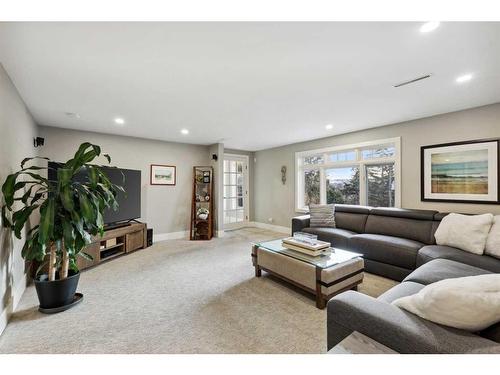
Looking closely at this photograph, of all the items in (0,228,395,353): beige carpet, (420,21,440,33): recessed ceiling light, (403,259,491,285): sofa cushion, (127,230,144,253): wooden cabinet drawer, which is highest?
(420,21,440,33): recessed ceiling light

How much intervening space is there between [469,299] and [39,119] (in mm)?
5080

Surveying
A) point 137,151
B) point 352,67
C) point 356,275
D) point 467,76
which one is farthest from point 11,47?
point 467,76

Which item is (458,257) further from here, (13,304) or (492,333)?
(13,304)

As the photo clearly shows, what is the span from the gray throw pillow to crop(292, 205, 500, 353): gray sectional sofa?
117 mm

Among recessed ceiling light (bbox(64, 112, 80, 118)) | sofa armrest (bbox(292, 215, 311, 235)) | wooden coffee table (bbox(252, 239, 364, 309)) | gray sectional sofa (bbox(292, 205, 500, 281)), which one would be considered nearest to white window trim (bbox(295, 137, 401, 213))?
gray sectional sofa (bbox(292, 205, 500, 281))

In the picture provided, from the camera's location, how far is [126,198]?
3.97 m

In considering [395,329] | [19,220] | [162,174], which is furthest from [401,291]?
[162,174]

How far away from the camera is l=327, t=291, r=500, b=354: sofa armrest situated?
3.12ft

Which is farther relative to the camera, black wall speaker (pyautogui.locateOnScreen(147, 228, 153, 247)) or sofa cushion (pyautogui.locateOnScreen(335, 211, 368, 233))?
black wall speaker (pyautogui.locateOnScreen(147, 228, 153, 247))

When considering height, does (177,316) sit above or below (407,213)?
below

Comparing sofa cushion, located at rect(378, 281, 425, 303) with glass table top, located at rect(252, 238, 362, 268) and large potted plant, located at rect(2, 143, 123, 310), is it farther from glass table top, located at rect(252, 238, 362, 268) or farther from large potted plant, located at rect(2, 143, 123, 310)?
large potted plant, located at rect(2, 143, 123, 310)

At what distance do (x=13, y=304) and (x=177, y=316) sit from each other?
1.59 meters

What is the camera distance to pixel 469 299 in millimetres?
983
